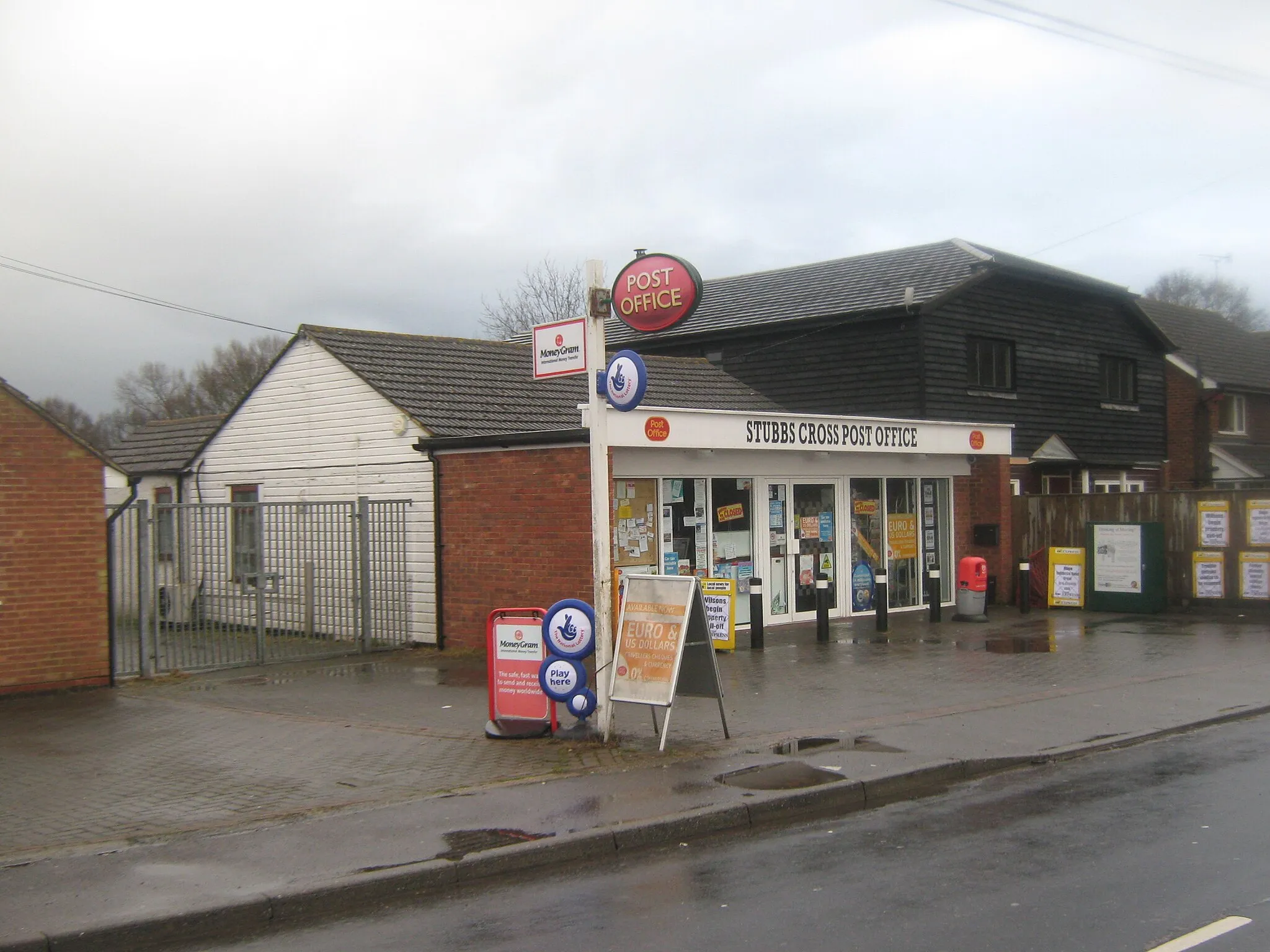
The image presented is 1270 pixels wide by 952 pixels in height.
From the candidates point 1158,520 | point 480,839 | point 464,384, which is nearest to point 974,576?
point 1158,520

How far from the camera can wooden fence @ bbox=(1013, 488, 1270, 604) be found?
18.2 m

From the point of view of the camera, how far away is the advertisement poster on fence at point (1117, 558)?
18.5 m

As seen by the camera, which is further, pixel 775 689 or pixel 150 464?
pixel 150 464

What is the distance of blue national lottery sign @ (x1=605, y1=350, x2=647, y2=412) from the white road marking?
5.29 meters

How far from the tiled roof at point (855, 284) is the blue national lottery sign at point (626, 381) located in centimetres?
1377

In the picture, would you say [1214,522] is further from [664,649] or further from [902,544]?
[664,649]

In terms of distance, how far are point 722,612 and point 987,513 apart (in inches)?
287

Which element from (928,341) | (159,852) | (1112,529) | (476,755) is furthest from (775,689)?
(928,341)

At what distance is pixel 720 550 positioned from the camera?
16.3 m

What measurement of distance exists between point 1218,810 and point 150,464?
1858 centimetres

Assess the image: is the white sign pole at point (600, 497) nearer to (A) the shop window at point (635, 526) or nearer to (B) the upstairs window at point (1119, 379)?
(A) the shop window at point (635, 526)

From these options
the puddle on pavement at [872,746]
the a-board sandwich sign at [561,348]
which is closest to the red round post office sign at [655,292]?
the a-board sandwich sign at [561,348]

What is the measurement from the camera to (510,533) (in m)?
14.8

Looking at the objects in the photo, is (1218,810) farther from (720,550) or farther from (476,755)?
(720,550)
